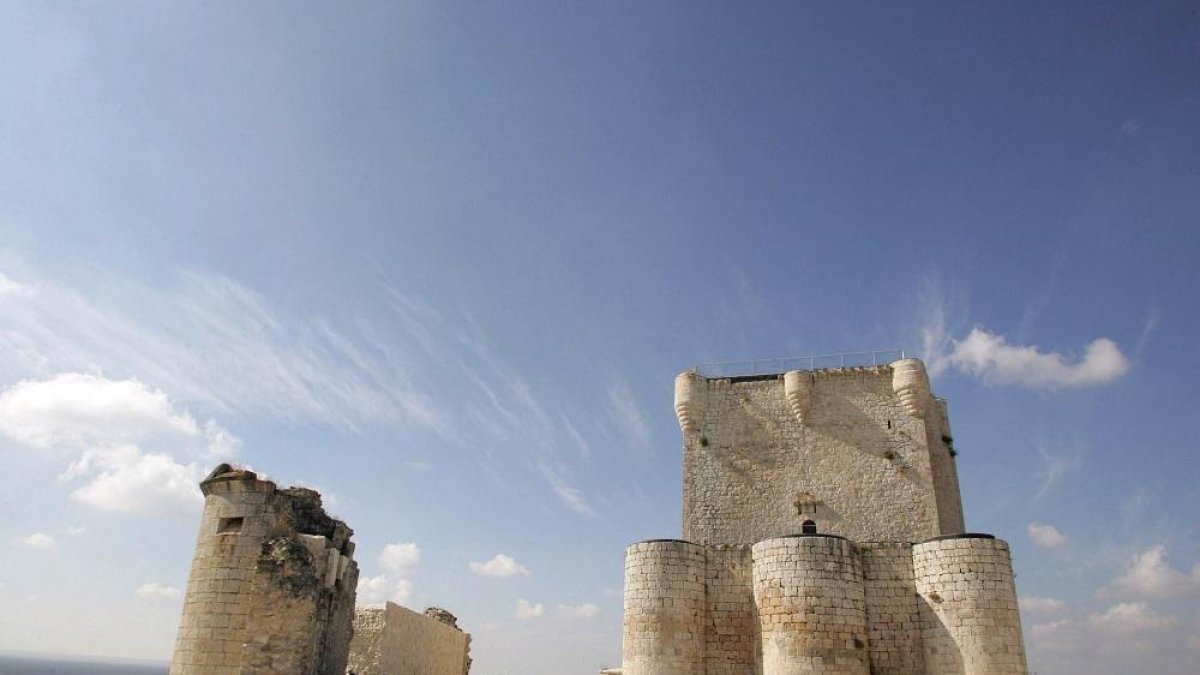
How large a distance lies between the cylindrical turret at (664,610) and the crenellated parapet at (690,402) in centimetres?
639

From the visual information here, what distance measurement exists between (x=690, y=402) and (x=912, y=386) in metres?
5.80

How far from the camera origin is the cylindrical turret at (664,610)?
15.3 metres

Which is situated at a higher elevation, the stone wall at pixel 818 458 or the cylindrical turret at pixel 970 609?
the stone wall at pixel 818 458

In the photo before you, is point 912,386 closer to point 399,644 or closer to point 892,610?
point 892,610

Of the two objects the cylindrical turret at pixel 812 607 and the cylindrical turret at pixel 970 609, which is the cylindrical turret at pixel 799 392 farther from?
the cylindrical turret at pixel 970 609

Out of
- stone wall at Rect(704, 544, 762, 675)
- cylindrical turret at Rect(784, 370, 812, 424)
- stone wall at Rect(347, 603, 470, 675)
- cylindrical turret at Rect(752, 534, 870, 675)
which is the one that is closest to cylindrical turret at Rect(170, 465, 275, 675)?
stone wall at Rect(347, 603, 470, 675)

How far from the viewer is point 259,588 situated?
12.0 metres

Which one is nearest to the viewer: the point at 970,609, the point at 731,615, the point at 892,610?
the point at 970,609

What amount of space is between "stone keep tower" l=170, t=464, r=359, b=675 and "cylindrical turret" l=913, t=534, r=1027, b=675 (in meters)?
10.3

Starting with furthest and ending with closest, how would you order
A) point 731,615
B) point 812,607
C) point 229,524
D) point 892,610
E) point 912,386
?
point 912,386 < point 731,615 < point 892,610 < point 812,607 < point 229,524

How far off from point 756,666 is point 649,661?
2036 millimetres

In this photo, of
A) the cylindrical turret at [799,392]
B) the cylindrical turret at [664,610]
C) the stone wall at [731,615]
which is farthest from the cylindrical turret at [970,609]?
the cylindrical turret at [799,392]

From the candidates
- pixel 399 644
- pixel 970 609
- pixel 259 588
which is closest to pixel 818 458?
pixel 970 609

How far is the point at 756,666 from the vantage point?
50.1 feet
